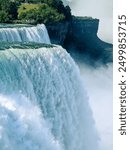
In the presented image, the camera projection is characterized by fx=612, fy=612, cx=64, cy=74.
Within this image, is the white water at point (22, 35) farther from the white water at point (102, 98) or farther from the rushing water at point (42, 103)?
the white water at point (102, 98)

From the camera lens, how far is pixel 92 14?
285 feet

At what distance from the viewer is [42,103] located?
2320 centimetres

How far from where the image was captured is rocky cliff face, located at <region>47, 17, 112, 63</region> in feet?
167

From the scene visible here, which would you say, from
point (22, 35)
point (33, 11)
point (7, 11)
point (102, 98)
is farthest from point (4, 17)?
point (22, 35)

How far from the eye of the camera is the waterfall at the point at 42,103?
18438 millimetres

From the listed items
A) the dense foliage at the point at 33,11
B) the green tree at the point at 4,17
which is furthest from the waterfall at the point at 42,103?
the dense foliage at the point at 33,11

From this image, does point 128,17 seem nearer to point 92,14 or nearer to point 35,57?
point 35,57

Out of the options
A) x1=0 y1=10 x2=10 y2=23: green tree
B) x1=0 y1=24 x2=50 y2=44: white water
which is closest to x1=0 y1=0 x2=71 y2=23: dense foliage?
x1=0 y1=10 x2=10 y2=23: green tree

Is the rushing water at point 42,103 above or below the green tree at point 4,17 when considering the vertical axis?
above

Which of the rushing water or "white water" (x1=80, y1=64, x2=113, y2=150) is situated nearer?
the rushing water

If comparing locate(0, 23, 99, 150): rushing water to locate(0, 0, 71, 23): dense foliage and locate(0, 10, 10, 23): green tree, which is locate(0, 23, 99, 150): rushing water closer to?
locate(0, 10, 10, 23): green tree

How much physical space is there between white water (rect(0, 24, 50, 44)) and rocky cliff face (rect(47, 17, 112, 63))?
12.3 metres

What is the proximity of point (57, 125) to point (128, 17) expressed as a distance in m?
6.90

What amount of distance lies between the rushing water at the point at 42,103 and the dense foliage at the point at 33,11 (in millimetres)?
18350
